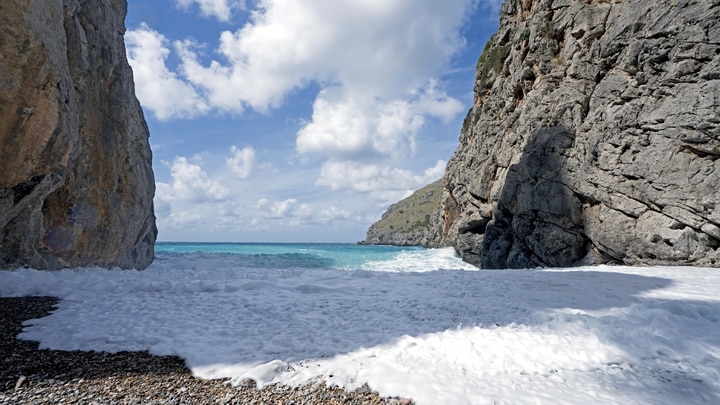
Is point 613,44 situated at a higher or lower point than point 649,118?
higher

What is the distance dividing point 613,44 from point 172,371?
2486 cm

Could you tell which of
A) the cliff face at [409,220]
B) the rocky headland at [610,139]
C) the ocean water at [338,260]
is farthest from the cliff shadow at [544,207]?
the cliff face at [409,220]

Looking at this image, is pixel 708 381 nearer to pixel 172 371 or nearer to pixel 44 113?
pixel 172 371

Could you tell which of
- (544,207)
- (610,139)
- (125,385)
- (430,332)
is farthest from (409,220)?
(125,385)

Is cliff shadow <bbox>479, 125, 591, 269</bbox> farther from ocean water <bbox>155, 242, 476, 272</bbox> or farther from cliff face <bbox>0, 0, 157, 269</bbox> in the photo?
cliff face <bbox>0, 0, 157, 269</bbox>

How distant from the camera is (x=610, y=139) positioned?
1755cm

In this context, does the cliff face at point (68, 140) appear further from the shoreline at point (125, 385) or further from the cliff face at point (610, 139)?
the cliff face at point (610, 139)

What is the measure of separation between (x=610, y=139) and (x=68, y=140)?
24.7m

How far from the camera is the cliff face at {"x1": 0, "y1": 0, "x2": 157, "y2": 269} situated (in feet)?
32.8

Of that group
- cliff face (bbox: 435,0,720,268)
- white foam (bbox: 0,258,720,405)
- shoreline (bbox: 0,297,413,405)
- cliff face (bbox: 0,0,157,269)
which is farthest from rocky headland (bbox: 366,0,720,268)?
cliff face (bbox: 0,0,157,269)

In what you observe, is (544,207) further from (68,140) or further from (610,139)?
(68,140)

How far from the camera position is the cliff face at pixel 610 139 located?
14.3m


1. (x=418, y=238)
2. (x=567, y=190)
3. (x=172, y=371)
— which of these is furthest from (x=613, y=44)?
(x=418, y=238)

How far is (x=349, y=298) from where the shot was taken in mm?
9633
